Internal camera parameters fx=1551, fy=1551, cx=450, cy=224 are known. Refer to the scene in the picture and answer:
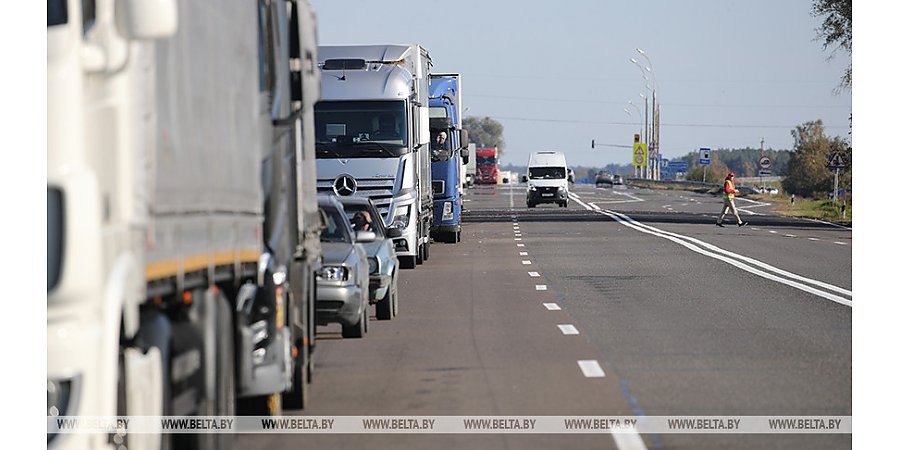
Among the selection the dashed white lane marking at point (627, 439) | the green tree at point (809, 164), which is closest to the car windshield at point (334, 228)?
the dashed white lane marking at point (627, 439)

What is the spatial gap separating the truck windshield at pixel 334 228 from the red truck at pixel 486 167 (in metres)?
117

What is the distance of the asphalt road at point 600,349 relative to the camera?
10.1 m

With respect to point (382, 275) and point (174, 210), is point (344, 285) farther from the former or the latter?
point (174, 210)

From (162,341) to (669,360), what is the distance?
6886 millimetres

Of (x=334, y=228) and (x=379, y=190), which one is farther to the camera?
(x=379, y=190)

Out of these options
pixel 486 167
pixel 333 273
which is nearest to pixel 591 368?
pixel 333 273

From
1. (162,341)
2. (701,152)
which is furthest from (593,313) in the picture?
(701,152)

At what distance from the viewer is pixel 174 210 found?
22.6 feet

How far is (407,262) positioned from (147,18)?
20997mm

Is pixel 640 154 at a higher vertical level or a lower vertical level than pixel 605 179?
higher

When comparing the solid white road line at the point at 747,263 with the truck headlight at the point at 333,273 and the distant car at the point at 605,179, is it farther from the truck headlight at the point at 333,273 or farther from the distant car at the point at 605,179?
the distant car at the point at 605,179

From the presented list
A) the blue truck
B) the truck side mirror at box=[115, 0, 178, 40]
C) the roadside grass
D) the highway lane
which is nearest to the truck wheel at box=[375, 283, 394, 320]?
the highway lane

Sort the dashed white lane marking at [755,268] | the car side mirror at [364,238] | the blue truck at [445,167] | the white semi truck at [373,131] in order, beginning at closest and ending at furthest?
the car side mirror at [364,238], the dashed white lane marking at [755,268], the white semi truck at [373,131], the blue truck at [445,167]

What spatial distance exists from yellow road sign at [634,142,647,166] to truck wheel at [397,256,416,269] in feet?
362
